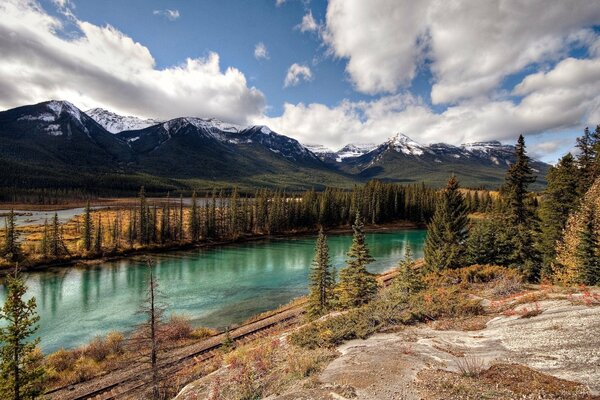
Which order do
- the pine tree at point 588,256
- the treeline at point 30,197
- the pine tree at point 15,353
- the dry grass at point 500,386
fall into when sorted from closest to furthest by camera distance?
the dry grass at point 500,386 < the pine tree at point 15,353 < the pine tree at point 588,256 < the treeline at point 30,197

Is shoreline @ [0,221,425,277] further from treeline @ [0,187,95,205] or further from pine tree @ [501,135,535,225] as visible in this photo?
treeline @ [0,187,95,205]

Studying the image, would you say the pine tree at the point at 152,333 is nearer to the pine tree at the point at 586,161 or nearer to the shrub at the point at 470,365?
the shrub at the point at 470,365

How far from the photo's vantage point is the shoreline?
6506cm

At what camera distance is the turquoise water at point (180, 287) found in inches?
1548

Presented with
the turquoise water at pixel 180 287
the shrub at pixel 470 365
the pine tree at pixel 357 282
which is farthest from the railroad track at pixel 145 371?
the shrub at pixel 470 365

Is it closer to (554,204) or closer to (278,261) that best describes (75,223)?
(278,261)

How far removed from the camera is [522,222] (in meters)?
33.6

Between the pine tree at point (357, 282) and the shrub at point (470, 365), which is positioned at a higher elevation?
the shrub at point (470, 365)

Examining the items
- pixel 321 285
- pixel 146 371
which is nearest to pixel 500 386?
pixel 321 285

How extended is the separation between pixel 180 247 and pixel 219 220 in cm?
1836

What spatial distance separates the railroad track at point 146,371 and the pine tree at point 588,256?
84.9 ft

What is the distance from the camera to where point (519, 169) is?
1320 inches

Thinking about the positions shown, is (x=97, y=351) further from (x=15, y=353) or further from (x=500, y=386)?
(x=500, y=386)

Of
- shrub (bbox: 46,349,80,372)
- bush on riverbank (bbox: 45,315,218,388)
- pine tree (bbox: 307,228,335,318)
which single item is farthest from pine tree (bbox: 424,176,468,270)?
shrub (bbox: 46,349,80,372)
